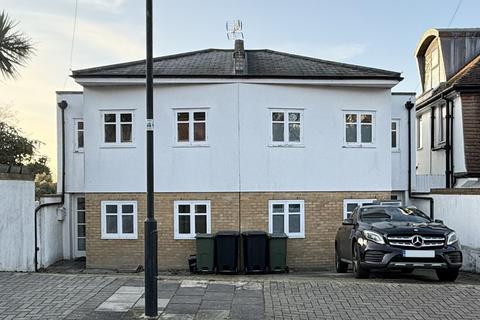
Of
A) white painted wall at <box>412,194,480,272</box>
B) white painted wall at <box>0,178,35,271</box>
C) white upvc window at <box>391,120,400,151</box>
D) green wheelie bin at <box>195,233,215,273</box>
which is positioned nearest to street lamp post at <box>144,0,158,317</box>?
white painted wall at <box>0,178,35,271</box>

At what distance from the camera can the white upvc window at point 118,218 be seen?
14875mm

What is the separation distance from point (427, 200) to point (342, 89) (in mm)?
4346

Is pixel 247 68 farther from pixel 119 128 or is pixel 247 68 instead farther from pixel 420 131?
pixel 420 131

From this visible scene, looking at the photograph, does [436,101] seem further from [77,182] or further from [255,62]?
[77,182]

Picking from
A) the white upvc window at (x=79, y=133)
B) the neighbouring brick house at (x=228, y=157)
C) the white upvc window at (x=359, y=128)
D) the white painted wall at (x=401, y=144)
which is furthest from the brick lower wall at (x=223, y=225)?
the white painted wall at (x=401, y=144)

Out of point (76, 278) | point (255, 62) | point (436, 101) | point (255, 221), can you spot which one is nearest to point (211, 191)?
point (255, 221)

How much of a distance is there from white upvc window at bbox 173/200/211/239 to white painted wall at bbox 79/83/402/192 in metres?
0.47

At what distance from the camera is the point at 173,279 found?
959 centimetres

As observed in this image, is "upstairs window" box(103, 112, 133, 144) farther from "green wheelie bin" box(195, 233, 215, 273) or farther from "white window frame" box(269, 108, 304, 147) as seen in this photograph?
"white window frame" box(269, 108, 304, 147)

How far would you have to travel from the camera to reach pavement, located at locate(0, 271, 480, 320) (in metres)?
7.11

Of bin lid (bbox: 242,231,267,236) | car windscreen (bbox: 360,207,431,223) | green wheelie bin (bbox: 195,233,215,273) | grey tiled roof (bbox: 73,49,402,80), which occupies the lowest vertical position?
green wheelie bin (bbox: 195,233,215,273)

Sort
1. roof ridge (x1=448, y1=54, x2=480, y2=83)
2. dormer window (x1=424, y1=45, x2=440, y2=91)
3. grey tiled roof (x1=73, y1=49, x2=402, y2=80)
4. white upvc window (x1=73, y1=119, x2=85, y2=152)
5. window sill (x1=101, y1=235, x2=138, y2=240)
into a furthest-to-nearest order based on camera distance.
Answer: dormer window (x1=424, y1=45, x2=440, y2=91), roof ridge (x1=448, y1=54, x2=480, y2=83), white upvc window (x1=73, y1=119, x2=85, y2=152), window sill (x1=101, y1=235, x2=138, y2=240), grey tiled roof (x1=73, y1=49, x2=402, y2=80)

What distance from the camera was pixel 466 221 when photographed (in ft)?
41.3

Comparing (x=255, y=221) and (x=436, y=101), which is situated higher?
(x=436, y=101)
